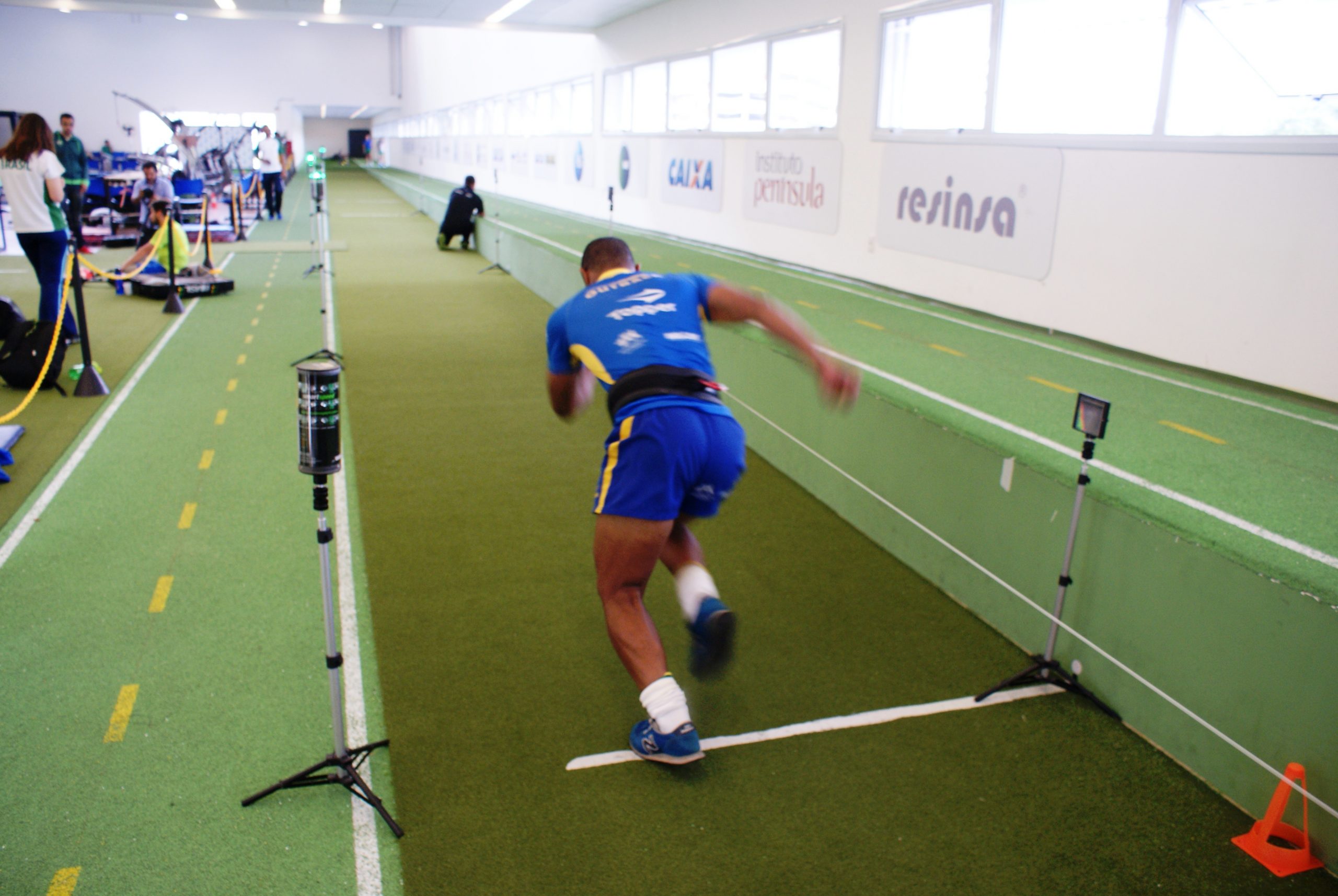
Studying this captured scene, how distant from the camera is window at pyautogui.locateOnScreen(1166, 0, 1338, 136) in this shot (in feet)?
19.1

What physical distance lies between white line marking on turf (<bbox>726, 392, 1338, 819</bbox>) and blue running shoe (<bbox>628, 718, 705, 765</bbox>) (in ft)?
5.47

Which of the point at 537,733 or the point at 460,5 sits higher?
the point at 460,5

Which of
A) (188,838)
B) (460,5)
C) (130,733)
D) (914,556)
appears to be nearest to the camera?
(188,838)

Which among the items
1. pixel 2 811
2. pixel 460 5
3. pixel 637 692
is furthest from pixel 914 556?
pixel 460 5

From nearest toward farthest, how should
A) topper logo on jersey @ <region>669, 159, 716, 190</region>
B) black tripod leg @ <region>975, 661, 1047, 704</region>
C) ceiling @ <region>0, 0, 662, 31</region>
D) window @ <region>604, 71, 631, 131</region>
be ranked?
black tripod leg @ <region>975, 661, 1047, 704</region> < topper logo on jersey @ <region>669, 159, 716, 190</region> < ceiling @ <region>0, 0, 662, 31</region> < window @ <region>604, 71, 631, 131</region>

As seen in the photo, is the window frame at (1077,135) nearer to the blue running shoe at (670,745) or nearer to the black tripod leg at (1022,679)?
the black tripod leg at (1022,679)

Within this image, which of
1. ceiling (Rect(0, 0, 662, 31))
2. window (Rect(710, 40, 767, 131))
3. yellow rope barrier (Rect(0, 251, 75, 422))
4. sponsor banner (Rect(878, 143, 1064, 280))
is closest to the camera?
yellow rope barrier (Rect(0, 251, 75, 422))

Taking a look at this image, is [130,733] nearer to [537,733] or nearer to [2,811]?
[2,811]

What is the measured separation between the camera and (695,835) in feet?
9.57

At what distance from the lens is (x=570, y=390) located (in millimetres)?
3555

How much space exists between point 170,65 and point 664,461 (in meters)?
45.3

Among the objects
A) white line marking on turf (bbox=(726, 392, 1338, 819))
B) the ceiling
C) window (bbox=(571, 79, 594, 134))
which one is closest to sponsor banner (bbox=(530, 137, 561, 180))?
window (bbox=(571, 79, 594, 134))

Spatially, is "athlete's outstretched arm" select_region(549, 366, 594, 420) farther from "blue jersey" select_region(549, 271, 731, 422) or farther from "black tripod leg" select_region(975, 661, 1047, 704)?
"black tripod leg" select_region(975, 661, 1047, 704)

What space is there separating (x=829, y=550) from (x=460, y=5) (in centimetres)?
1570
